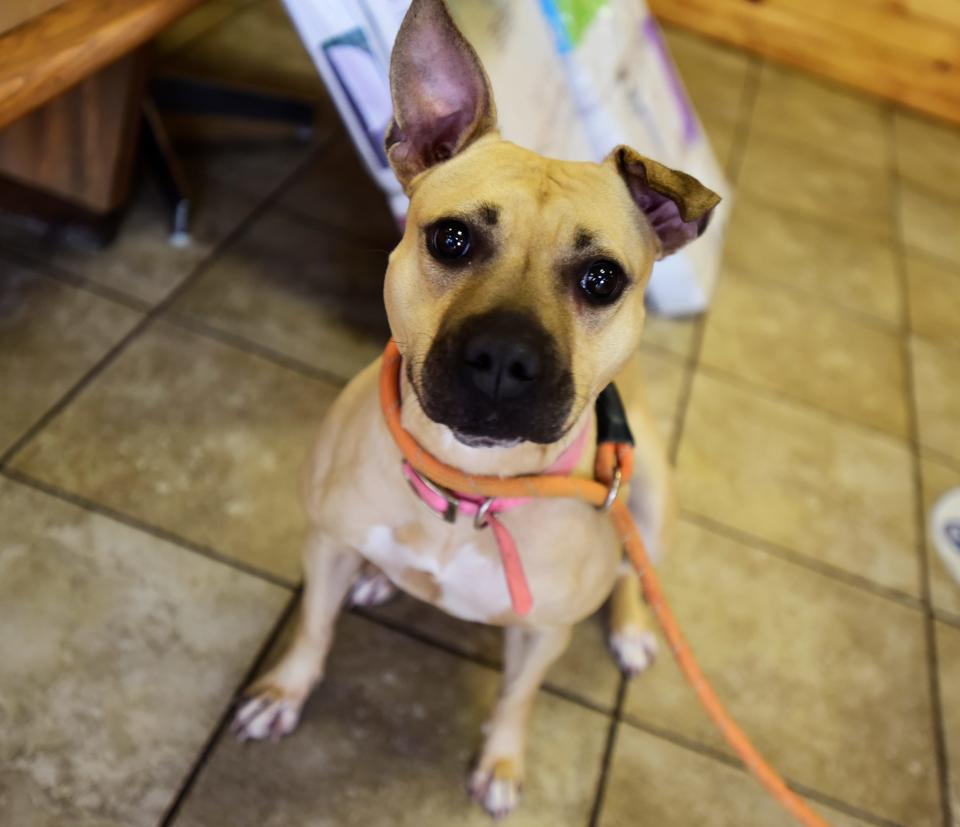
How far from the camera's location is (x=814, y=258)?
3.54 m

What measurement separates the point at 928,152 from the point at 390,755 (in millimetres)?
4600

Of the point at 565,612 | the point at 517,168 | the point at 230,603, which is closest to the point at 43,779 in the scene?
the point at 230,603

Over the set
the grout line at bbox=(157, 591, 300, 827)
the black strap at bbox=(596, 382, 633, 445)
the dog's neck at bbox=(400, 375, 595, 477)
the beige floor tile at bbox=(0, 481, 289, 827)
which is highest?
the dog's neck at bbox=(400, 375, 595, 477)

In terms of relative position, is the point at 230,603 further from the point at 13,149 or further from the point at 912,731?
the point at 912,731

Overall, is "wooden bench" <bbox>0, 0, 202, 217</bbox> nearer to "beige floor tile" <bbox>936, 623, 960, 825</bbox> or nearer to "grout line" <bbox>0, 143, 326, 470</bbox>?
"grout line" <bbox>0, 143, 326, 470</bbox>

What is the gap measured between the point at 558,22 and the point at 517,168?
4.41 feet

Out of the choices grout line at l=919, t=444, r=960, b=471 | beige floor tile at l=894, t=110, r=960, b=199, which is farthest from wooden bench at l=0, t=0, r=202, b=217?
beige floor tile at l=894, t=110, r=960, b=199

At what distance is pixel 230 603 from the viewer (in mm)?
1818

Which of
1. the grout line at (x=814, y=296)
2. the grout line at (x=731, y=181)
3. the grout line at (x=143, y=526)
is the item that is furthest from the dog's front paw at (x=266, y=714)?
the grout line at (x=814, y=296)

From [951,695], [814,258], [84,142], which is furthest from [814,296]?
[84,142]

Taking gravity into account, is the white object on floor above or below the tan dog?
below

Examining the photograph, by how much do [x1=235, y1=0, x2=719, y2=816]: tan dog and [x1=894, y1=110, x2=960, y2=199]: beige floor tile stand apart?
148 inches

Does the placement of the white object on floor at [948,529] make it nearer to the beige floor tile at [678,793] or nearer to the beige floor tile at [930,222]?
the beige floor tile at [678,793]

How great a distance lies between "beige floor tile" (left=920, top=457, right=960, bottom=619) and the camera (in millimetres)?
2330
